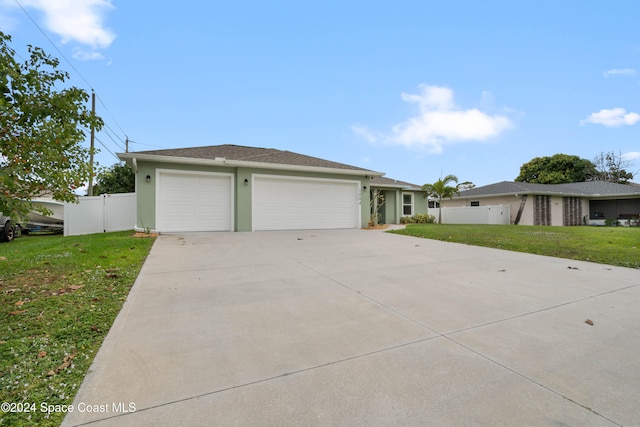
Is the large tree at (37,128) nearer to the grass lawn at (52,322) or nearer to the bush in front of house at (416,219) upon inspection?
the grass lawn at (52,322)

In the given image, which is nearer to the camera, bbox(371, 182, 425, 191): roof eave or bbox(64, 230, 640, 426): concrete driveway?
bbox(64, 230, 640, 426): concrete driveway

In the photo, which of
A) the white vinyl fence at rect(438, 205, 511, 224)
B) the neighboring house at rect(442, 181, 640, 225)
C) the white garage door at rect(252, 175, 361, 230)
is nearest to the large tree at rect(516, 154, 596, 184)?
the neighboring house at rect(442, 181, 640, 225)

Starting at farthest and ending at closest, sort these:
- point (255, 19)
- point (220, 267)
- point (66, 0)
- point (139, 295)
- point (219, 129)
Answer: point (219, 129), point (255, 19), point (66, 0), point (220, 267), point (139, 295)

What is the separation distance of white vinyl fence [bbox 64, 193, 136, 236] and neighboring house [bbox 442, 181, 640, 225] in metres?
20.8

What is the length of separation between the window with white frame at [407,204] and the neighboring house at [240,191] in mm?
5810

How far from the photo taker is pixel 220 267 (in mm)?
5191

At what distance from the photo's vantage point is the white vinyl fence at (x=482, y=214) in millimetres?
19891

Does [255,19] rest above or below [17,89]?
above

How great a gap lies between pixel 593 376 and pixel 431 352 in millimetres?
1071

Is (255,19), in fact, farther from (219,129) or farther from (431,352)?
(431,352)

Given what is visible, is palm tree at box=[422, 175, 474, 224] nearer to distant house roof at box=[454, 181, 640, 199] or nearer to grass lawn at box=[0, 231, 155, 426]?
distant house roof at box=[454, 181, 640, 199]

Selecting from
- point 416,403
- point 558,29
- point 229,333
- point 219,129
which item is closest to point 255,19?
point 219,129

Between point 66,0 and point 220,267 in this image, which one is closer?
point 220,267

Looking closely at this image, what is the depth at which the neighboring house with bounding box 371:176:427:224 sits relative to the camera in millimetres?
17312
